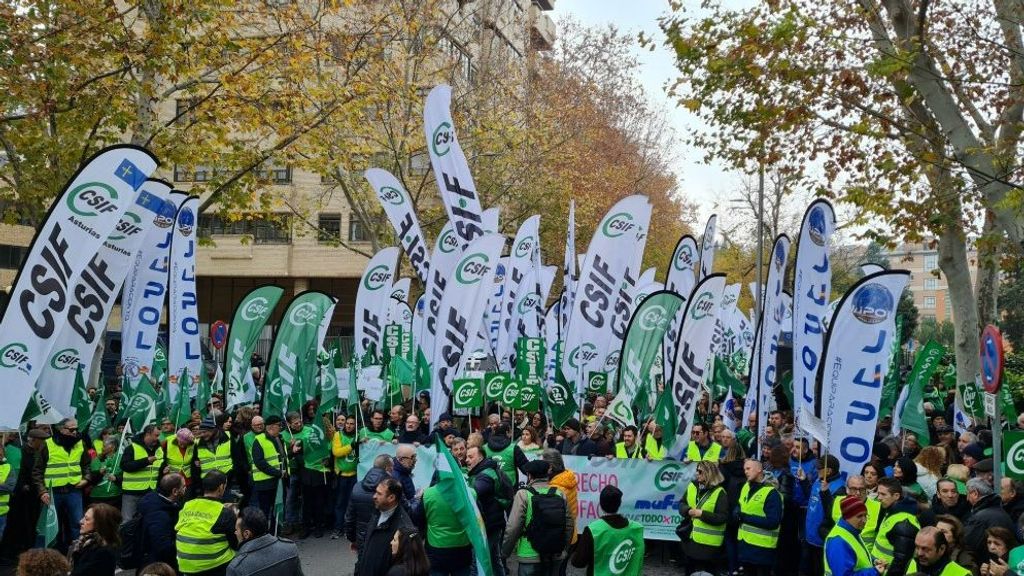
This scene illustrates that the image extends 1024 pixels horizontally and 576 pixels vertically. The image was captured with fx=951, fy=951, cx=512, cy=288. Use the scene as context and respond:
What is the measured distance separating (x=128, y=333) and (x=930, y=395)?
13.6 metres

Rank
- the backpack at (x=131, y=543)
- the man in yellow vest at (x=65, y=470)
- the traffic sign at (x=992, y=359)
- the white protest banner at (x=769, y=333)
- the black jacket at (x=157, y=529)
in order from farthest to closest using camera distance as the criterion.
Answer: the white protest banner at (x=769, y=333), the man in yellow vest at (x=65, y=470), the backpack at (x=131, y=543), the black jacket at (x=157, y=529), the traffic sign at (x=992, y=359)

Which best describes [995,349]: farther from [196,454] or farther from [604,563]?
[196,454]

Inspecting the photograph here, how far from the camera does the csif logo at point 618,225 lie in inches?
582

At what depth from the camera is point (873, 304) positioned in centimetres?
948

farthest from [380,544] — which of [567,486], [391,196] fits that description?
[391,196]

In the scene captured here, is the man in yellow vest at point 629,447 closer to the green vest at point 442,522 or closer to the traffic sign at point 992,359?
the green vest at point 442,522

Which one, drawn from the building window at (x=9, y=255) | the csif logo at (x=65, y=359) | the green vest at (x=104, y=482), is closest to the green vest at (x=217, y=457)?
the green vest at (x=104, y=482)

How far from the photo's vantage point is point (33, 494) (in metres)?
A: 10.1

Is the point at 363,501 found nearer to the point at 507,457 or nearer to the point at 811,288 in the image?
the point at 507,457

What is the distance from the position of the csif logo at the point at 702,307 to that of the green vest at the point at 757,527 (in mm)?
3869

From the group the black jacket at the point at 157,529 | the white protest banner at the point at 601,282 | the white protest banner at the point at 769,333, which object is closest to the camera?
the black jacket at the point at 157,529

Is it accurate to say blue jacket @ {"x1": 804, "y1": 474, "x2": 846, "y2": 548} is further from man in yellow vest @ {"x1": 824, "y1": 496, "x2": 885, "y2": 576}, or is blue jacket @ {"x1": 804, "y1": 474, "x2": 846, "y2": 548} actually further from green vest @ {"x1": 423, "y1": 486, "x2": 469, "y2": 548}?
green vest @ {"x1": 423, "y1": 486, "x2": 469, "y2": 548}

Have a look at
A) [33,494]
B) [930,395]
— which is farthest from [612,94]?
[33,494]

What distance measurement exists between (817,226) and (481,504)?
5239mm
